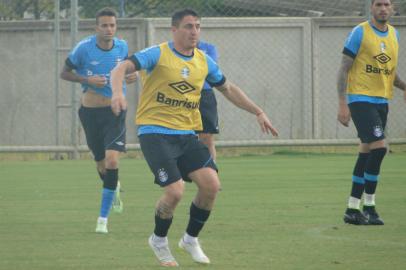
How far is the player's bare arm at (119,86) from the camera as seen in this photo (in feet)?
25.5

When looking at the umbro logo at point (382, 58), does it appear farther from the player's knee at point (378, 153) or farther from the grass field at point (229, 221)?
the grass field at point (229, 221)

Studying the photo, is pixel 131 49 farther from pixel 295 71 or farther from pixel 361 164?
pixel 361 164

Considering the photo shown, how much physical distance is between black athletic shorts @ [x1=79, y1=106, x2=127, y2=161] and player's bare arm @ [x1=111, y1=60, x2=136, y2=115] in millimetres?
2744

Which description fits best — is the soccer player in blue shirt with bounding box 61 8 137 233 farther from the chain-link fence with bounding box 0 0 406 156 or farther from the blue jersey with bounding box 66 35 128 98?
the chain-link fence with bounding box 0 0 406 156

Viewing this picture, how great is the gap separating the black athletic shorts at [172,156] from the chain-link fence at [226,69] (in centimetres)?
949

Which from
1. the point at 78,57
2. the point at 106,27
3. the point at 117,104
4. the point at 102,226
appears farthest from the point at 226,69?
the point at 117,104

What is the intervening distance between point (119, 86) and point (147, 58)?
1.68 feet

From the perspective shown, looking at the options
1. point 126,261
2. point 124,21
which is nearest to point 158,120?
point 126,261

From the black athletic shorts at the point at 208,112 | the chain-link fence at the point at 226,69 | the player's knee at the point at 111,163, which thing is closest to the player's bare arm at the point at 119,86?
the player's knee at the point at 111,163

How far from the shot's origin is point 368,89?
10734 millimetres

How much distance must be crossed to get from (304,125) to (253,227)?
28.8ft

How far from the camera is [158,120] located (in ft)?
27.9

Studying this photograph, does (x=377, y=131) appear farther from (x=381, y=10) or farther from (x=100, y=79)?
(x=100, y=79)

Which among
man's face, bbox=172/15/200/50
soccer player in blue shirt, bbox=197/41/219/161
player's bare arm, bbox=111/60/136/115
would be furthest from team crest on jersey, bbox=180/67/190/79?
soccer player in blue shirt, bbox=197/41/219/161
